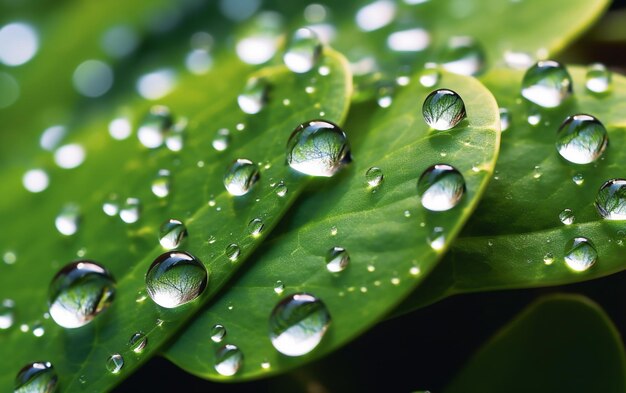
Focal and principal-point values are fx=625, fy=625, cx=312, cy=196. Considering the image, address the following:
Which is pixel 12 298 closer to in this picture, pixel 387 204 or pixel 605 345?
pixel 387 204

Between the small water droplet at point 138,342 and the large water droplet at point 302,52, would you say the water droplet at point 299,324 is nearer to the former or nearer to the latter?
the small water droplet at point 138,342

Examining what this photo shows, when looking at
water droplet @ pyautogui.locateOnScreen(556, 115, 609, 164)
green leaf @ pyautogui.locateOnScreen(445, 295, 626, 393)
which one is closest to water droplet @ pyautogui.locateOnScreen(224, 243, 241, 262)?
green leaf @ pyautogui.locateOnScreen(445, 295, 626, 393)

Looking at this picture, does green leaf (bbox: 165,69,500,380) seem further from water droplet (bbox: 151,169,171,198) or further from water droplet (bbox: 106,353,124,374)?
water droplet (bbox: 151,169,171,198)

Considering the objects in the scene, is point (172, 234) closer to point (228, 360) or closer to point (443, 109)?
point (228, 360)

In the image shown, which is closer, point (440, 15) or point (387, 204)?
point (387, 204)

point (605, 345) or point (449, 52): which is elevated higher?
point (449, 52)

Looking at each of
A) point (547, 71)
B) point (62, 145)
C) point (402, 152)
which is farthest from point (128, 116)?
point (547, 71)

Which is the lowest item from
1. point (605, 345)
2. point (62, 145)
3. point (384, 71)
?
point (605, 345)

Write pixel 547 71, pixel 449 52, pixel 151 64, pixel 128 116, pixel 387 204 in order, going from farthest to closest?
pixel 151 64
pixel 128 116
pixel 449 52
pixel 547 71
pixel 387 204
